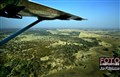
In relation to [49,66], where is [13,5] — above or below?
above

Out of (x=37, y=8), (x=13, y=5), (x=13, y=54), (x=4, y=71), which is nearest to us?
(x=13, y=5)

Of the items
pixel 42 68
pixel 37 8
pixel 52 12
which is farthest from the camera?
pixel 42 68

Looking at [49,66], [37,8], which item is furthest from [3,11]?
[49,66]

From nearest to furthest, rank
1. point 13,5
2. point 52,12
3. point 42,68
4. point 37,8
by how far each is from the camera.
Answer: point 13,5 < point 37,8 < point 52,12 < point 42,68

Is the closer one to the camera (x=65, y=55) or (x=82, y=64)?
(x=82, y=64)

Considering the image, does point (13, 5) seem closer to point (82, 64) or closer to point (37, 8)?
point (37, 8)

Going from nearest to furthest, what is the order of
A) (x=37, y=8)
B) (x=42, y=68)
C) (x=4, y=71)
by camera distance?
(x=37, y=8), (x=4, y=71), (x=42, y=68)

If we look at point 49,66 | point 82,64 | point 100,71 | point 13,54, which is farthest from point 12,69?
point 100,71

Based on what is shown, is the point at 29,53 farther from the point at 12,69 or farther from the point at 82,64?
the point at 82,64

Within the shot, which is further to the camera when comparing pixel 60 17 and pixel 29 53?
pixel 29 53
